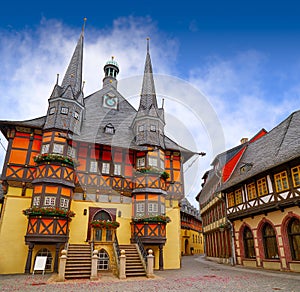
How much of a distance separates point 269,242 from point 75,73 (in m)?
20.3

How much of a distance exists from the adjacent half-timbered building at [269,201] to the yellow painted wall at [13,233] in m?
15.1

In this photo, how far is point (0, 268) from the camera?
15.7 metres

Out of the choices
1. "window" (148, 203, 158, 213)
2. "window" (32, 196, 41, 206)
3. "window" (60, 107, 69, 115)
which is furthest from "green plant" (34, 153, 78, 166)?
"window" (148, 203, 158, 213)

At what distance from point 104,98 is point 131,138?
6036 mm

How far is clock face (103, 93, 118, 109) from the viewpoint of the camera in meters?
24.7

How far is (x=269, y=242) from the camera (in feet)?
55.1

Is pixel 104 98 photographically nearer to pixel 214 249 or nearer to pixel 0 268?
pixel 0 268

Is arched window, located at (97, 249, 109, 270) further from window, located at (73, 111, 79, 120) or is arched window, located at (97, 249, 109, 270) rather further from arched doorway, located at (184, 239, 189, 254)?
arched doorway, located at (184, 239, 189, 254)

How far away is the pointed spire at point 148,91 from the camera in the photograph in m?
23.1

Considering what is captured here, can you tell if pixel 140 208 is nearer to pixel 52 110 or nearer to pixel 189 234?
pixel 52 110

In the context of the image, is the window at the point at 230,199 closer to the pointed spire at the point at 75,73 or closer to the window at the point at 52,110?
the pointed spire at the point at 75,73

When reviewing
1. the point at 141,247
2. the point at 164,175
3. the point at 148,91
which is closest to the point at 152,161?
the point at 164,175

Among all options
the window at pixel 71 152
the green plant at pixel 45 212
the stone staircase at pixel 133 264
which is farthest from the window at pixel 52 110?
the stone staircase at pixel 133 264

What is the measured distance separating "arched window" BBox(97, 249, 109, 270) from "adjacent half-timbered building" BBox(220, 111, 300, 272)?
1008cm
